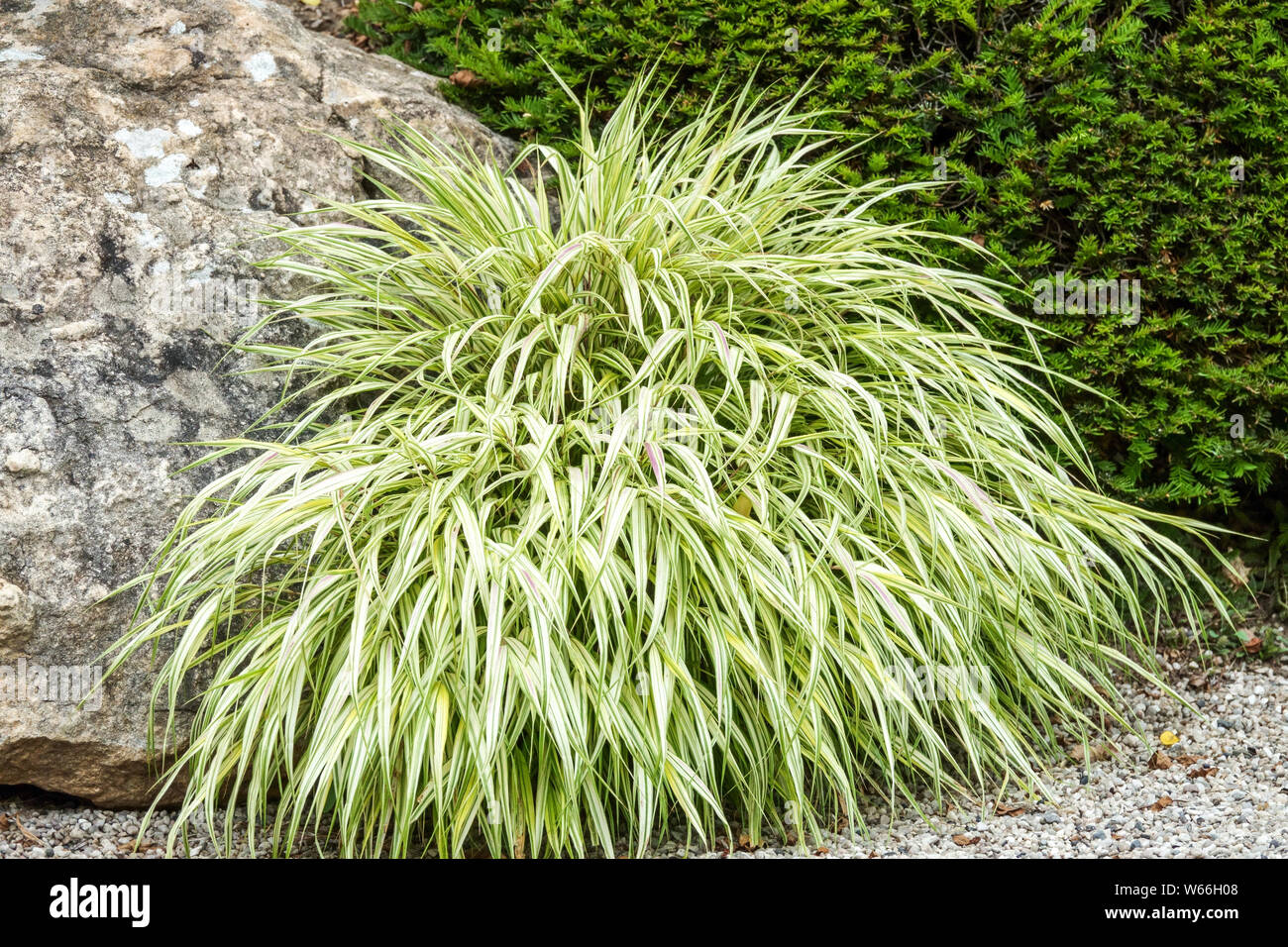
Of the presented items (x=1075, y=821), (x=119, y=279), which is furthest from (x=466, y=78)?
(x=1075, y=821)

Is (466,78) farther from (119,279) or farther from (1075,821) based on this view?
(1075,821)

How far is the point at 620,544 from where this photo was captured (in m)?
2.33

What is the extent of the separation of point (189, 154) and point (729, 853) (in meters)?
2.09

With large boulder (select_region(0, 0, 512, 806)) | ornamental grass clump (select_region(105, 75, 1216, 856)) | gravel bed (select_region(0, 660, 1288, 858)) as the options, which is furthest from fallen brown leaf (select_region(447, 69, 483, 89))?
gravel bed (select_region(0, 660, 1288, 858))

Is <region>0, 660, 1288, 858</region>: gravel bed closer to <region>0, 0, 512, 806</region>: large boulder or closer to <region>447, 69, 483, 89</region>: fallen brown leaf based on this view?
<region>0, 0, 512, 806</region>: large boulder

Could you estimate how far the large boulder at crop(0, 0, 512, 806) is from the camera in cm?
242

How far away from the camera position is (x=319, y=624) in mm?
2262

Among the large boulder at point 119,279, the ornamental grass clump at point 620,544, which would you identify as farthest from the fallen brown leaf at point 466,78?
the ornamental grass clump at point 620,544

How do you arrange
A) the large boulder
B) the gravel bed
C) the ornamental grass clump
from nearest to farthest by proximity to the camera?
the ornamental grass clump
the gravel bed
the large boulder

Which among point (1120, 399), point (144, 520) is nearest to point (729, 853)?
point (144, 520)

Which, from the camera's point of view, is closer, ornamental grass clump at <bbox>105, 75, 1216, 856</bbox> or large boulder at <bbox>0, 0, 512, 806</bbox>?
ornamental grass clump at <bbox>105, 75, 1216, 856</bbox>

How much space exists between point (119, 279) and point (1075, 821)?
7.83 feet

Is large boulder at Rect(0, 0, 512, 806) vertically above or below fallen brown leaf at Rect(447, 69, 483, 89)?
below

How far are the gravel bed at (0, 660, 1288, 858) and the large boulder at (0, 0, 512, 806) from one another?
0.10 m
